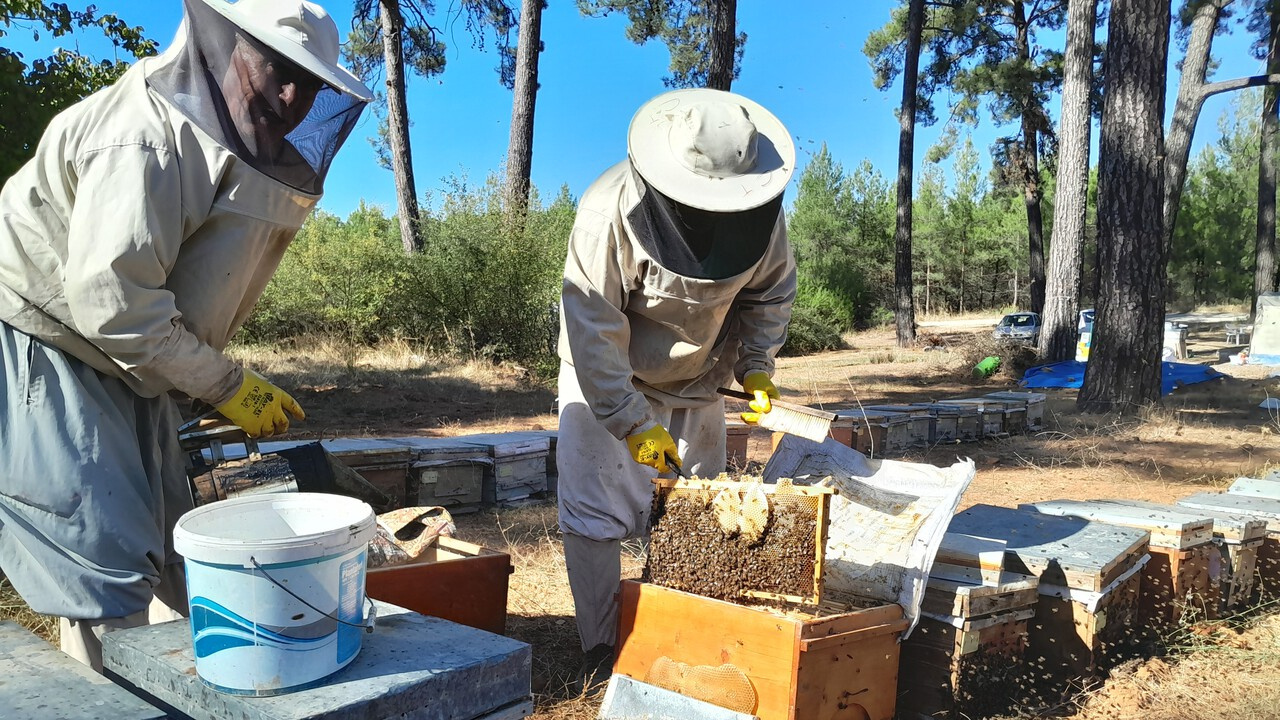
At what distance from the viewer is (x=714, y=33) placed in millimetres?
8109

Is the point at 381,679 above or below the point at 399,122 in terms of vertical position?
below

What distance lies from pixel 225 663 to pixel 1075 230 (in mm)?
11673

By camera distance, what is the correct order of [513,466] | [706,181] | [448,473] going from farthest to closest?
[513,466]
[448,473]
[706,181]

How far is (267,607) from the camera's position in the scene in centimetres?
158

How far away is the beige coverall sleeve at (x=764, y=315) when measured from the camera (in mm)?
3311

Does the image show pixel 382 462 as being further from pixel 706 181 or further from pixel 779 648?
pixel 779 648

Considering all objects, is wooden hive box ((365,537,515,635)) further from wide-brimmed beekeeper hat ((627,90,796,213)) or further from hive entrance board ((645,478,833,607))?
wide-brimmed beekeeper hat ((627,90,796,213))

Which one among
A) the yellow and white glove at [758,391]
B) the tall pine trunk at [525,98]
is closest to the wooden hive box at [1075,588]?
the yellow and white glove at [758,391]

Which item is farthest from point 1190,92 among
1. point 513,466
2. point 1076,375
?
point 513,466

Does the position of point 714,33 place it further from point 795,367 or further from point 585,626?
point 795,367

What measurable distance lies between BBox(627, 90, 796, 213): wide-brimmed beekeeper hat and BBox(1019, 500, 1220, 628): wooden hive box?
6.38 feet

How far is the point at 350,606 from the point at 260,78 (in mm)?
1370

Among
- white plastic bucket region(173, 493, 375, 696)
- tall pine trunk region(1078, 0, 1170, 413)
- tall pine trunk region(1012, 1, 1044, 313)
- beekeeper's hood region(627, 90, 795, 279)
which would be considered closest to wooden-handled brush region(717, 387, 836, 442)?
beekeeper's hood region(627, 90, 795, 279)

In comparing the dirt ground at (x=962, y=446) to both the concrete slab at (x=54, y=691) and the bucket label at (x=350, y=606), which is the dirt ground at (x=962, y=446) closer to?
the bucket label at (x=350, y=606)
